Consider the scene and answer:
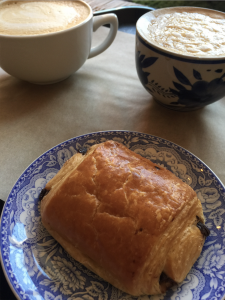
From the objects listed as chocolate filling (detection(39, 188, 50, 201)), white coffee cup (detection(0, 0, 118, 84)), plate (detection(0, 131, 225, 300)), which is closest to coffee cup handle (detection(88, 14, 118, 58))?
white coffee cup (detection(0, 0, 118, 84))

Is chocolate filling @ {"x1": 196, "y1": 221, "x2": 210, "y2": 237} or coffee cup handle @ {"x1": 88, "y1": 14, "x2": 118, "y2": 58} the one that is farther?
coffee cup handle @ {"x1": 88, "y1": 14, "x2": 118, "y2": 58}

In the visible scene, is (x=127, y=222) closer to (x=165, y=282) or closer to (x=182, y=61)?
(x=165, y=282)

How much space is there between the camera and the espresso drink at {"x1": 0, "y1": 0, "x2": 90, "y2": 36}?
0.90 metres

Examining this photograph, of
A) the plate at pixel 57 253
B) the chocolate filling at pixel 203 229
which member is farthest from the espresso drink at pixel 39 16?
the chocolate filling at pixel 203 229

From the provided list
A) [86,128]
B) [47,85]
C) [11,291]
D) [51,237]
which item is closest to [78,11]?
[47,85]

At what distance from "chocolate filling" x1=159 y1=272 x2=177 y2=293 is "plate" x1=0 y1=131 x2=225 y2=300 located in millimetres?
16

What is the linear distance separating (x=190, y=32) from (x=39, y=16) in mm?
582

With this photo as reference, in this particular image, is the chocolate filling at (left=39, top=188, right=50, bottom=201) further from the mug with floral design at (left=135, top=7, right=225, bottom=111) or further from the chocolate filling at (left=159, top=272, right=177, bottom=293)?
the mug with floral design at (left=135, top=7, right=225, bottom=111)

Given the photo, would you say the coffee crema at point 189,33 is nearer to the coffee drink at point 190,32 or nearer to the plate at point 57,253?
the coffee drink at point 190,32

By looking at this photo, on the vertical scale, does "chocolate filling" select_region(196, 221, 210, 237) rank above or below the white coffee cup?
below

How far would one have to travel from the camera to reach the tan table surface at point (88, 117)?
884mm

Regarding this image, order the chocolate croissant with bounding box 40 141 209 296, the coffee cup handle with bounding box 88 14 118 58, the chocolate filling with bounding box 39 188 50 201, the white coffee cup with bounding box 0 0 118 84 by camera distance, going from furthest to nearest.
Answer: the coffee cup handle with bounding box 88 14 118 58, the white coffee cup with bounding box 0 0 118 84, the chocolate filling with bounding box 39 188 50 201, the chocolate croissant with bounding box 40 141 209 296

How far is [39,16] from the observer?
3.13 feet

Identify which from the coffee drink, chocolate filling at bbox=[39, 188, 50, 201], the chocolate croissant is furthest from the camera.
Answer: the coffee drink
